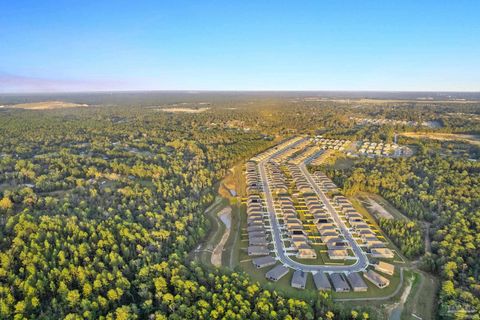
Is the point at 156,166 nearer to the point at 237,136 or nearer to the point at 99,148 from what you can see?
the point at 99,148

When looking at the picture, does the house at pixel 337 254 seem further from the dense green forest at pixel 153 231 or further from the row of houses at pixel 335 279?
the dense green forest at pixel 153 231

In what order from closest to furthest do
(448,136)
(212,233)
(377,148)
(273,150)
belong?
(212,233) → (273,150) → (377,148) → (448,136)

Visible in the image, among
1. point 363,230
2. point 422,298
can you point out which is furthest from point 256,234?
point 422,298

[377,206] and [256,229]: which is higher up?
[377,206]

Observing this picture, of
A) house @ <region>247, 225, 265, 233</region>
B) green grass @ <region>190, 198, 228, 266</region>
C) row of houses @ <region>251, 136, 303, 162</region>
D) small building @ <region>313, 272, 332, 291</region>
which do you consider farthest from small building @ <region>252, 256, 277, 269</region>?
row of houses @ <region>251, 136, 303, 162</region>

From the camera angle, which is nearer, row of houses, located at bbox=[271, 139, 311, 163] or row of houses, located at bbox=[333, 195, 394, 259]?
row of houses, located at bbox=[333, 195, 394, 259]

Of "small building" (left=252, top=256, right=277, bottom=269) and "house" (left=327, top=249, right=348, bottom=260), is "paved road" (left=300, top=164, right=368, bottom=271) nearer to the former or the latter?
"house" (left=327, top=249, right=348, bottom=260)

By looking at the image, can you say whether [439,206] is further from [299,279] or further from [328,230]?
[299,279]

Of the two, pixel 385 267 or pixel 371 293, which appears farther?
pixel 385 267
